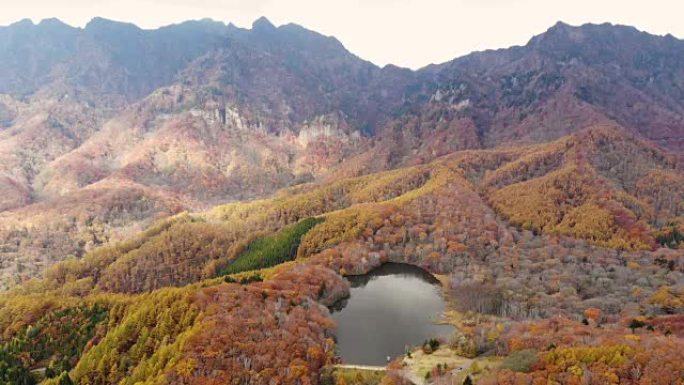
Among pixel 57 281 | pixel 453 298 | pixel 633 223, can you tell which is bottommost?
pixel 57 281

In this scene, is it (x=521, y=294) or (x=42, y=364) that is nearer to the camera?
(x=42, y=364)

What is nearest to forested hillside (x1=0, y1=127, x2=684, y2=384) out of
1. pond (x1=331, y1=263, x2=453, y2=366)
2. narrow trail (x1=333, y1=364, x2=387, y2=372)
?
narrow trail (x1=333, y1=364, x2=387, y2=372)

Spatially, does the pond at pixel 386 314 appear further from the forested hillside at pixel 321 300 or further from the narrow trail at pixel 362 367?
the forested hillside at pixel 321 300

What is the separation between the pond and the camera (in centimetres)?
10169

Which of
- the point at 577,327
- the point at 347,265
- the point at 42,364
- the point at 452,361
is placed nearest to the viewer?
the point at 452,361

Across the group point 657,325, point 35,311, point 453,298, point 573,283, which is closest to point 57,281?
point 35,311

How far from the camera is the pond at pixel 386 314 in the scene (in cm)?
10169

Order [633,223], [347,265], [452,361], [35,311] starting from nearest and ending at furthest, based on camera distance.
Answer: [452,361], [35,311], [347,265], [633,223]

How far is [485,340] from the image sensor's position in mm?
94188

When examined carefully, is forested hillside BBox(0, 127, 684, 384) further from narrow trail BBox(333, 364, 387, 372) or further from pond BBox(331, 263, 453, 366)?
pond BBox(331, 263, 453, 366)

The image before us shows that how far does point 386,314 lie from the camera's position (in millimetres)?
122750

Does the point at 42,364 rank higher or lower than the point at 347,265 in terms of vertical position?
lower

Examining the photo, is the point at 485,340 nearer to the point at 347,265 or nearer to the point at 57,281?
the point at 347,265

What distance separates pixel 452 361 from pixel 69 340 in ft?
269
